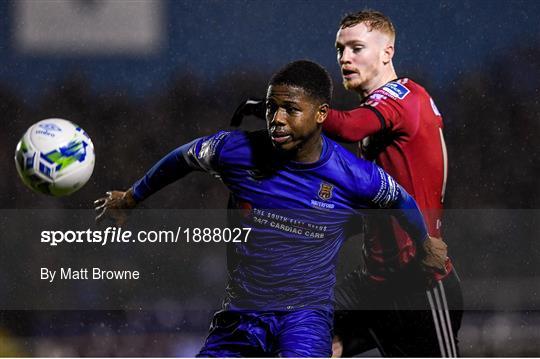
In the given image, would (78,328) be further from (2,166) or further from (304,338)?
(304,338)

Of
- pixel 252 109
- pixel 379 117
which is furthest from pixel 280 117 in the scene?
pixel 379 117

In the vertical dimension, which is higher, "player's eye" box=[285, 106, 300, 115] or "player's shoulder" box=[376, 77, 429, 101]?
"player's shoulder" box=[376, 77, 429, 101]

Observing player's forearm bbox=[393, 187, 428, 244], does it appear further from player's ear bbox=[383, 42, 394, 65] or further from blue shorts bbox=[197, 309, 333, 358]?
player's ear bbox=[383, 42, 394, 65]

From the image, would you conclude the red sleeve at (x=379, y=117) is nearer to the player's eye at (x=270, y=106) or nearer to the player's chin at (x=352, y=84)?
the player's chin at (x=352, y=84)

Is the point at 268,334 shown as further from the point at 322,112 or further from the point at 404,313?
the point at 322,112

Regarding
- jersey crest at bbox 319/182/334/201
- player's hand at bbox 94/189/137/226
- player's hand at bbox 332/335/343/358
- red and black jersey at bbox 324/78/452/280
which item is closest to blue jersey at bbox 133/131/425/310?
jersey crest at bbox 319/182/334/201

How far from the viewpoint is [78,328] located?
Result: 372 inches

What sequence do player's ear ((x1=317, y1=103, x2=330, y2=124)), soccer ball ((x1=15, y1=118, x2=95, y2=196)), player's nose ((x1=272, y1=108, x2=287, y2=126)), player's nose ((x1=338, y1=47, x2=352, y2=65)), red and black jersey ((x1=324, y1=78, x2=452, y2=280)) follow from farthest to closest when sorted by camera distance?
player's nose ((x1=338, y1=47, x2=352, y2=65)), red and black jersey ((x1=324, y1=78, x2=452, y2=280)), soccer ball ((x1=15, y1=118, x2=95, y2=196)), player's ear ((x1=317, y1=103, x2=330, y2=124)), player's nose ((x1=272, y1=108, x2=287, y2=126))

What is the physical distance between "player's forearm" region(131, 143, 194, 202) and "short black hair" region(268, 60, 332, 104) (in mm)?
667

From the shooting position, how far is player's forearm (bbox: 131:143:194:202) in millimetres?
4684

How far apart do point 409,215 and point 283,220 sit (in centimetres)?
65

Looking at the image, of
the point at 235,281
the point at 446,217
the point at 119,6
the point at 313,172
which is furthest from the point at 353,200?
the point at 446,217

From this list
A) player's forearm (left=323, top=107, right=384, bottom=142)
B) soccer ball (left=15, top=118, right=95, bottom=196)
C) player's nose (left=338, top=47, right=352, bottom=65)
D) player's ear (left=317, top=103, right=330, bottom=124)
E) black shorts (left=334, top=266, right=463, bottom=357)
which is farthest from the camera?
player's nose (left=338, top=47, right=352, bottom=65)

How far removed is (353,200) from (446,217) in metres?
5.96
